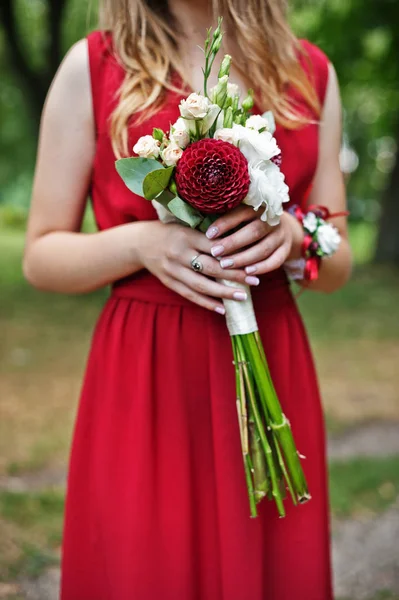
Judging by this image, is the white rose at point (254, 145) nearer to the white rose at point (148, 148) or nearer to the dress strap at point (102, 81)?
the white rose at point (148, 148)

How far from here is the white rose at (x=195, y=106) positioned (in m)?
1.47

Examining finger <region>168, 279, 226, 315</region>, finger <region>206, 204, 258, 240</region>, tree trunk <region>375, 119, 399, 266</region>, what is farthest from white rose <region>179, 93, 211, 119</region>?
tree trunk <region>375, 119, 399, 266</region>

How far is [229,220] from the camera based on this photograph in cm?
161

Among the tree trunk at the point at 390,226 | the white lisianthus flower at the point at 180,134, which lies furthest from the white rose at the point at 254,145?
the tree trunk at the point at 390,226

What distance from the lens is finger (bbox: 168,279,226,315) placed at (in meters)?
1.73

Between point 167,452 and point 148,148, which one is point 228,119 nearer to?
point 148,148

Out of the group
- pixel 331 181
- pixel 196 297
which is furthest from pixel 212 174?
pixel 331 181

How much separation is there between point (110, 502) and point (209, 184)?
915 mm

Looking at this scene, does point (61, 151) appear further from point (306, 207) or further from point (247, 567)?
point (247, 567)

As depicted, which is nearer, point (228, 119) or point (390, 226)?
point (228, 119)

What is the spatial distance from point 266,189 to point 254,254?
0.62ft

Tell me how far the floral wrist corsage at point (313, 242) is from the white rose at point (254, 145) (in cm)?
43

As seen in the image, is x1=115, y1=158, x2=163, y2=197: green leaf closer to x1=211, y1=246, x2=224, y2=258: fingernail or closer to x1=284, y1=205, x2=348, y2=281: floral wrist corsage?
x1=211, y1=246, x2=224, y2=258: fingernail

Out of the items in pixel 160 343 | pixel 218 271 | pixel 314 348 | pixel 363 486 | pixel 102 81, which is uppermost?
pixel 314 348
